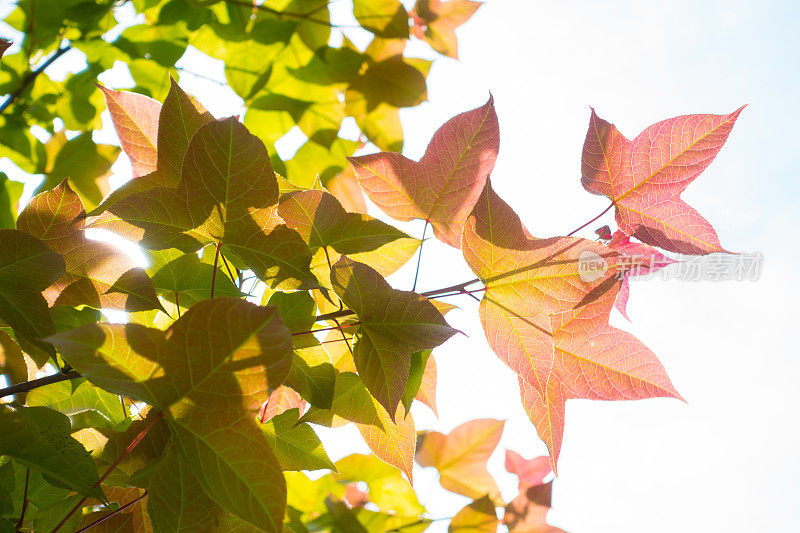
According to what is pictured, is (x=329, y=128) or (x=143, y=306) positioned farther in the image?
(x=329, y=128)

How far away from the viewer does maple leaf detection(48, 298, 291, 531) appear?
0.86 ft

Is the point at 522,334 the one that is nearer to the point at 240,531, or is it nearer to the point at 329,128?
the point at 240,531

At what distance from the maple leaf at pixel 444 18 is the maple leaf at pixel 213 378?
0.72m

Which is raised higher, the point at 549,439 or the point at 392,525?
the point at 549,439

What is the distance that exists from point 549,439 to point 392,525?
0.35 metres

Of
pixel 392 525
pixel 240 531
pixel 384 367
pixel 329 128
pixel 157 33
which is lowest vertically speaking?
pixel 392 525

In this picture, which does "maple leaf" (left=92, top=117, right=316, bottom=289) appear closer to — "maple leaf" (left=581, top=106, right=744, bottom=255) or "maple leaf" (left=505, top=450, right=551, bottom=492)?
"maple leaf" (left=581, top=106, right=744, bottom=255)

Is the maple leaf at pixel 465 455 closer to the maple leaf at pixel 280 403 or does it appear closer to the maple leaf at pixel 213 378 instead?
the maple leaf at pixel 280 403

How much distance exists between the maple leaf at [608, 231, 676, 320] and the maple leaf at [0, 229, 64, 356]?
0.40 metres

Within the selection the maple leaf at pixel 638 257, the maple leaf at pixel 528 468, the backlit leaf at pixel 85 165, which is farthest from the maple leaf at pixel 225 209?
the maple leaf at pixel 528 468

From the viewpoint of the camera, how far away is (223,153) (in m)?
0.31

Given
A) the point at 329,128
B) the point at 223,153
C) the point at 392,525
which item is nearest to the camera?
the point at 223,153

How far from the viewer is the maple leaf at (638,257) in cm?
39

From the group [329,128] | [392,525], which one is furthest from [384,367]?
[329,128]
